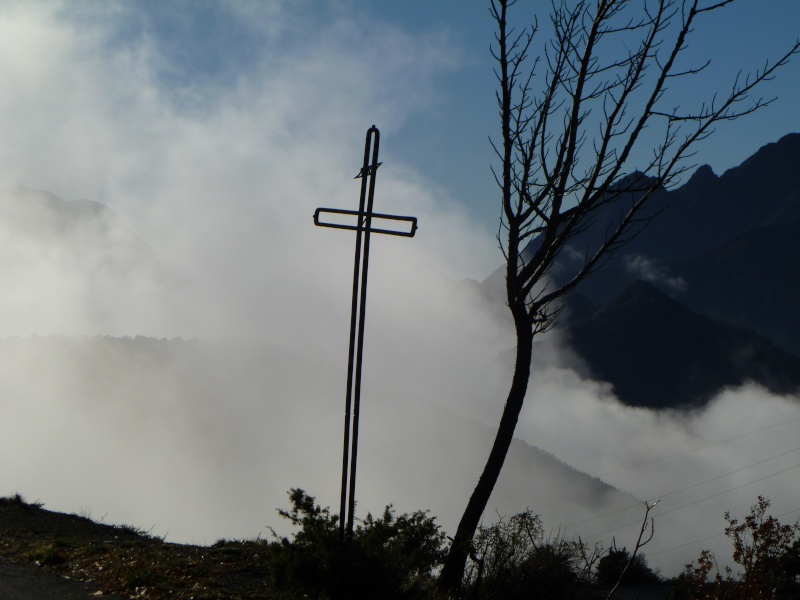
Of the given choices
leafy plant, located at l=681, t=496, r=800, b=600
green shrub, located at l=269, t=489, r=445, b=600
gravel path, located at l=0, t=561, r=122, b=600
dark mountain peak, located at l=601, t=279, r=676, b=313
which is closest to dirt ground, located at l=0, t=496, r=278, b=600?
gravel path, located at l=0, t=561, r=122, b=600

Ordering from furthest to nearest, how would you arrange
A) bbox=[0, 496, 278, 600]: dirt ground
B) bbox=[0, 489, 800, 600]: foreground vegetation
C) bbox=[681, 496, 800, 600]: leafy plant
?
bbox=[681, 496, 800, 600]: leafy plant < bbox=[0, 496, 278, 600]: dirt ground < bbox=[0, 489, 800, 600]: foreground vegetation

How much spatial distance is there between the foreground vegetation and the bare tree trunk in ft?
0.45

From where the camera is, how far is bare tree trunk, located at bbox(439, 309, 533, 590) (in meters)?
8.76

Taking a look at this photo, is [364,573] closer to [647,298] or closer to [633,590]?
[633,590]

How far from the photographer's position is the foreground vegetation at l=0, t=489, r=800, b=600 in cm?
732

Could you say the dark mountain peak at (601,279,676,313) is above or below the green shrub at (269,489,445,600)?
above

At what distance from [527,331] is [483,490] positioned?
2039 millimetres

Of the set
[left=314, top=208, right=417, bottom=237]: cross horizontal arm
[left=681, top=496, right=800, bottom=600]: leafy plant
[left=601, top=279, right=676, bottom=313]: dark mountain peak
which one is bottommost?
[left=681, top=496, right=800, bottom=600]: leafy plant

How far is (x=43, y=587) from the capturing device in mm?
8312

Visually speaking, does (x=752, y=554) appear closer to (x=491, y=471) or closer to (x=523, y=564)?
(x=523, y=564)

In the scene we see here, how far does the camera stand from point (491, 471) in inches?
377

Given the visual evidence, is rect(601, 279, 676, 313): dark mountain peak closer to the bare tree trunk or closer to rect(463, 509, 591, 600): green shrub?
the bare tree trunk

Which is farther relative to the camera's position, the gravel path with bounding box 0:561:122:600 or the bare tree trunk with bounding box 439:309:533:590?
the bare tree trunk with bounding box 439:309:533:590

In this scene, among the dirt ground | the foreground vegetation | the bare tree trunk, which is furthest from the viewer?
the bare tree trunk
